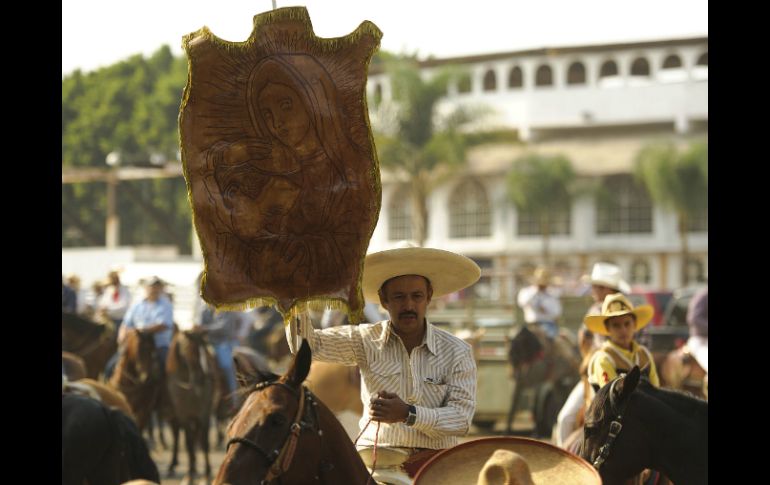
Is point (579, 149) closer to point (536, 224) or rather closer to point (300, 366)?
point (536, 224)

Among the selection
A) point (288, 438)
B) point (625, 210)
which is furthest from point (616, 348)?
point (625, 210)

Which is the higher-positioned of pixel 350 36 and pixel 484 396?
pixel 350 36

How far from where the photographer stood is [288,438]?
15.9 ft

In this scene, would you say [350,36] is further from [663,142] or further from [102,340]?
[663,142]

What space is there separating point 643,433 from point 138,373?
11129 mm

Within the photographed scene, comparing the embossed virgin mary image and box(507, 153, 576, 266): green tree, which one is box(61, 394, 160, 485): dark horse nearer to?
the embossed virgin mary image

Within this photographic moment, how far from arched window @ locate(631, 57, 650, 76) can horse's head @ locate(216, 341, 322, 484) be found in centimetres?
7351

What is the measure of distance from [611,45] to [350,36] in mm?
71690

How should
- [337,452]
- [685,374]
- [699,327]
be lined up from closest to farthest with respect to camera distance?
[337,452] → [699,327] → [685,374]

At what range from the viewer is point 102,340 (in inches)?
726

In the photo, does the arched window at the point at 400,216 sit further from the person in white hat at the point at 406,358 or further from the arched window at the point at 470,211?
the person in white hat at the point at 406,358

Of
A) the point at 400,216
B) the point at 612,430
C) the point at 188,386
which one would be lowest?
the point at 188,386
